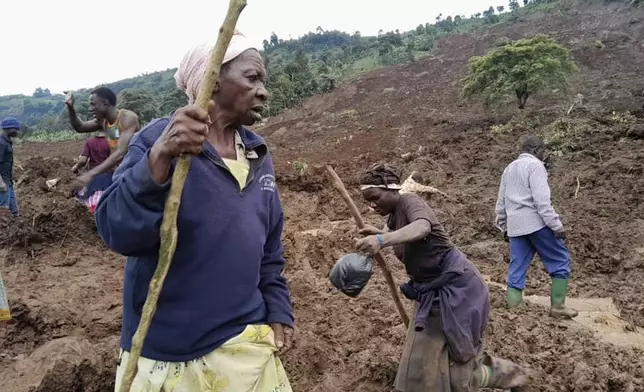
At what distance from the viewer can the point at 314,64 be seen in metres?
43.5

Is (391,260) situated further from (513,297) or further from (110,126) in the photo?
(110,126)

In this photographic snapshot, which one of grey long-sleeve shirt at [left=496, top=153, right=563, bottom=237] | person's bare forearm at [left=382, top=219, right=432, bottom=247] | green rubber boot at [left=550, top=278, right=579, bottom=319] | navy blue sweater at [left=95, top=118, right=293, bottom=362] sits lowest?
green rubber boot at [left=550, top=278, right=579, bottom=319]

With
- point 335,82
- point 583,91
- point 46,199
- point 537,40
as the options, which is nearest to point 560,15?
→ point 335,82

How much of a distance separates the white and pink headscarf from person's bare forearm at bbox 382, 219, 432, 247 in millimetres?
1320

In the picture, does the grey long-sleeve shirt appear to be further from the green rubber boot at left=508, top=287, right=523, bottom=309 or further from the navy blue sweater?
the navy blue sweater

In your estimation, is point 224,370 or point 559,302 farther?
point 559,302

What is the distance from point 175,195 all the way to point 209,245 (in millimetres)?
299

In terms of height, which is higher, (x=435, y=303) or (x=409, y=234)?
(x=409, y=234)

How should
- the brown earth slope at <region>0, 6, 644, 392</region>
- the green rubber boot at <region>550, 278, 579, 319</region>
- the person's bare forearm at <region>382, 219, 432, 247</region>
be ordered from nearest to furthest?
the person's bare forearm at <region>382, 219, 432, 247</region>, the brown earth slope at <region>0, 6, 644, 392</region>, the green rubber boot at <region>550, 278, 579, 319</region>

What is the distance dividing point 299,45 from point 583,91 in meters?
49.5

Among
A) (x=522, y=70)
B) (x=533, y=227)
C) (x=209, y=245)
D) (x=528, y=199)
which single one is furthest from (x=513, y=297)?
(x=522, y=70)

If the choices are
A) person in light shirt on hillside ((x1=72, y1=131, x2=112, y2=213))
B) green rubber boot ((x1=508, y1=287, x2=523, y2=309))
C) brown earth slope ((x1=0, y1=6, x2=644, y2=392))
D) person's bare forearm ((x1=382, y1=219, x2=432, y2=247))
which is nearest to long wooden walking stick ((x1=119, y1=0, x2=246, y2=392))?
person's bare forearm ((x1=382, y1=219, x2=432, y2=247))

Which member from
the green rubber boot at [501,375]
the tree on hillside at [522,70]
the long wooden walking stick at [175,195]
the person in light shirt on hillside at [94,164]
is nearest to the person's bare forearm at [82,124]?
the person in light shirt on hillside at [94,164]

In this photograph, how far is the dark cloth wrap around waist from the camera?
10.2 feet
